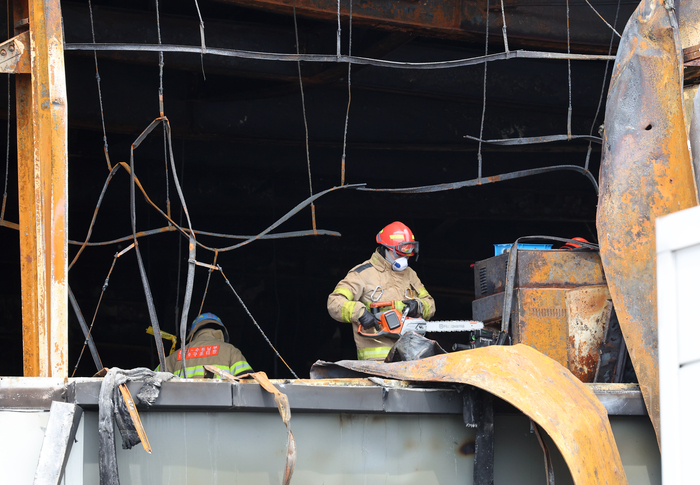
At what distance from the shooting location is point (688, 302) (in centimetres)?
164

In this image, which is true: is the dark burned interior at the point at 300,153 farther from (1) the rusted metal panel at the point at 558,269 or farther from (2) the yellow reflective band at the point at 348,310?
(1) the rusted metal panel at the point at 558,269

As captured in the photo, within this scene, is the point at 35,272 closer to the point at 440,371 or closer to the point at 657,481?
the point at 440,371

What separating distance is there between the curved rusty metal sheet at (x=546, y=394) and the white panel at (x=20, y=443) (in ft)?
5.19

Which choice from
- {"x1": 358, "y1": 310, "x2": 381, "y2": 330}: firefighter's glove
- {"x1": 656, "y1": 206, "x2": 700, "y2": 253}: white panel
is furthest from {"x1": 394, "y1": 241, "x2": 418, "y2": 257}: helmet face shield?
{"x1": 656, "y1": 206, "x2": 700, "y2": 253}: white panel

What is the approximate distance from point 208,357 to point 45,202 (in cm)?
294

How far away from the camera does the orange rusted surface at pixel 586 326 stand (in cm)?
420

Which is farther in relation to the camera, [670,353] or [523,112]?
[523,112]

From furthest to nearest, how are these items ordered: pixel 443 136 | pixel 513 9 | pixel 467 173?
pixel 467 173
pixel 443 136
pixel 513 9

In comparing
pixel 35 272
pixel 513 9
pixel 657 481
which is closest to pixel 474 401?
pixel 657 481

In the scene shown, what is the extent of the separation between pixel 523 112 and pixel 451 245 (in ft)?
8.69

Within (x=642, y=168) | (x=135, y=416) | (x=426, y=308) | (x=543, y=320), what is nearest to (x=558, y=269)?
(x=543, y=320)

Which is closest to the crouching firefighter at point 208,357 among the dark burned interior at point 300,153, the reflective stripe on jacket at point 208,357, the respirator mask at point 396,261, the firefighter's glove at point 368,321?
the reflective stripe on jacket at point 208,357

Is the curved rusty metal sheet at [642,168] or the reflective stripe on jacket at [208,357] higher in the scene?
the curved rusty metal sheet at [642,168]

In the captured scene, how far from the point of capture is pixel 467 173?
8.59 m
